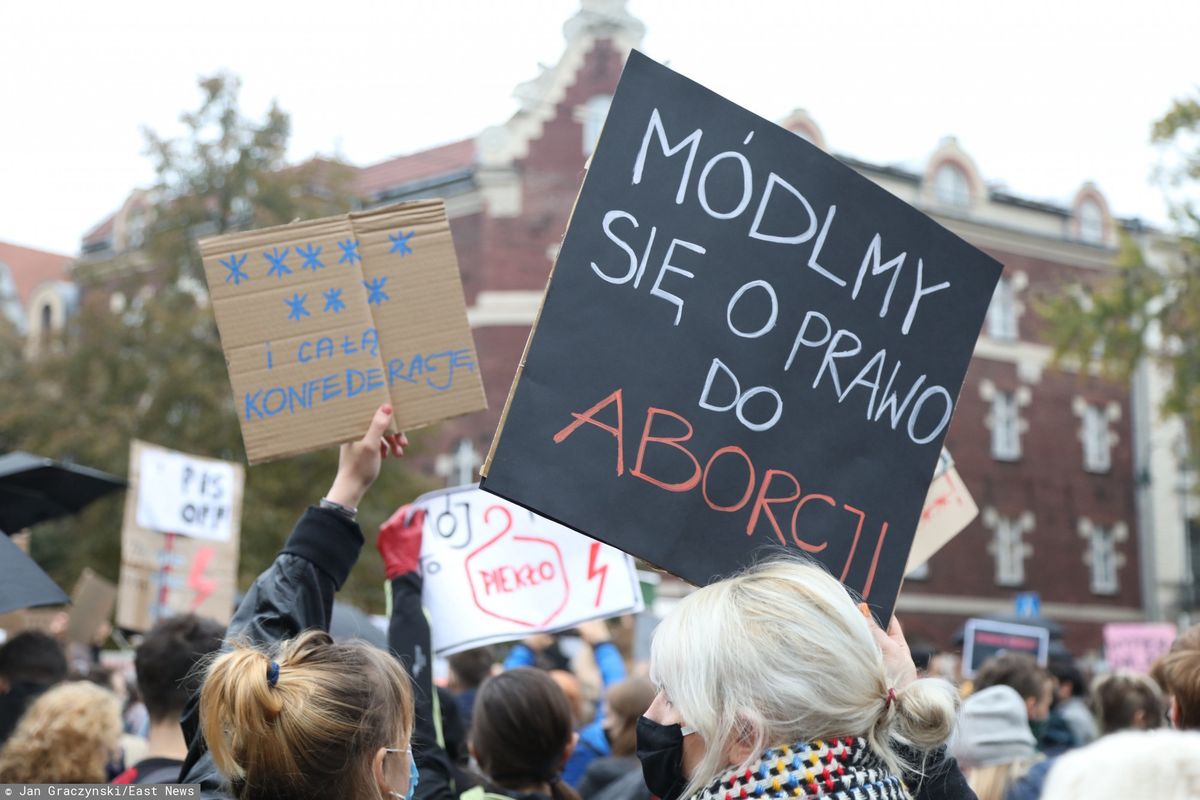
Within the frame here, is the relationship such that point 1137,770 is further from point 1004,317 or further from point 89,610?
point 1004,317

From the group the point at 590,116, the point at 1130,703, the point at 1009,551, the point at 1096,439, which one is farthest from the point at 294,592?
the point at 1096,439

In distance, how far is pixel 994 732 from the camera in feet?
16.3

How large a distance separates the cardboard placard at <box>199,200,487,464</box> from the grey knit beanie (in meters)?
2.38

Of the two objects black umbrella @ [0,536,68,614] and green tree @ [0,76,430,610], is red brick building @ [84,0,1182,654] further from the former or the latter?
black umbrella @ [0,536,68,614]

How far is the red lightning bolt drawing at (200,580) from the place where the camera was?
9.91 meters

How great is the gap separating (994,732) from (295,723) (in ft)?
10.6

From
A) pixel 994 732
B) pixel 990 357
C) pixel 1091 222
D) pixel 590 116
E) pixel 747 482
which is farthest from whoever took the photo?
Answer: pixel 1091 222

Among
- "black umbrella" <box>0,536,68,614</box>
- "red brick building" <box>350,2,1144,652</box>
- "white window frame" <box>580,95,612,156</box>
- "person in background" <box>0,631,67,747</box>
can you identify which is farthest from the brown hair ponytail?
"white window frame" <box>580,95,612,156</box>

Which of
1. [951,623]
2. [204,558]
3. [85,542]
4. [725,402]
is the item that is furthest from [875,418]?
[951,623]

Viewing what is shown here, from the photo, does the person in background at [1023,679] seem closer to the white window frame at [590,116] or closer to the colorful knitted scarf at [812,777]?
the colorful knitted scarf at [812,777]

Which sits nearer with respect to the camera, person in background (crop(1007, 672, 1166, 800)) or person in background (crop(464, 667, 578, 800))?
person in background (crop(464, 667, 578, 800))

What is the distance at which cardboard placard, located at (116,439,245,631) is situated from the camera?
31.9 ft

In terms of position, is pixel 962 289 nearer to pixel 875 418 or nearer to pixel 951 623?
pixel 875 418

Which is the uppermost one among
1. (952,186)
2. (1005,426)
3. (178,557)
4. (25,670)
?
(952,186)
